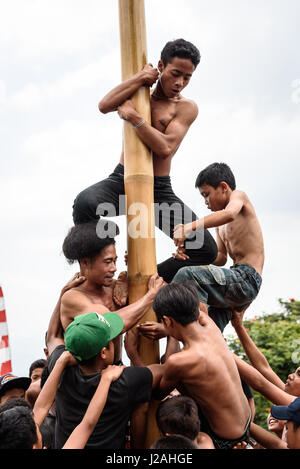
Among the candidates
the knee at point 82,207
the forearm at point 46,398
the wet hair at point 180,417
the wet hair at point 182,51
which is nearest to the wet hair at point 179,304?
the wet hair at point 180,417

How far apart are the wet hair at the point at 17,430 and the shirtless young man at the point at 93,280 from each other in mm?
1227

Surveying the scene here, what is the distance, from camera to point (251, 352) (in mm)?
5012

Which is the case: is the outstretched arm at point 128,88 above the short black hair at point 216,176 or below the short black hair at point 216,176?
above

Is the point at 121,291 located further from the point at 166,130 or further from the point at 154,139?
the point at 166,130

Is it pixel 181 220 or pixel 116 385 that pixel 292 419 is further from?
pixel 181 220

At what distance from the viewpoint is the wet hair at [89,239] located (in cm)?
439

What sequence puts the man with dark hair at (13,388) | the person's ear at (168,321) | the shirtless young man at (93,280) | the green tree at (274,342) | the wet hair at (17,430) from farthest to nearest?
the green tree at (274,342), the man with dark hair at (13,388), the shirtless young man at (93,280), the person's ear at (168,321), the wet hair at (17,430)

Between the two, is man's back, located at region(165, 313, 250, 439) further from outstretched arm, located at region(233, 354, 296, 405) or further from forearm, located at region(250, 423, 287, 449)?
forearm, located at region(250, 423, 287, 449)

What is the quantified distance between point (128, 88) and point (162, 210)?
1.13 m

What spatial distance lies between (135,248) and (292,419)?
1.86m

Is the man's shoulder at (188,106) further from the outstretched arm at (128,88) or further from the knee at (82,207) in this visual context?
the knee at (82,207)

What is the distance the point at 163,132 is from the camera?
4.84 metres

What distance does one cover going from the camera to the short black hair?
4910 mm
